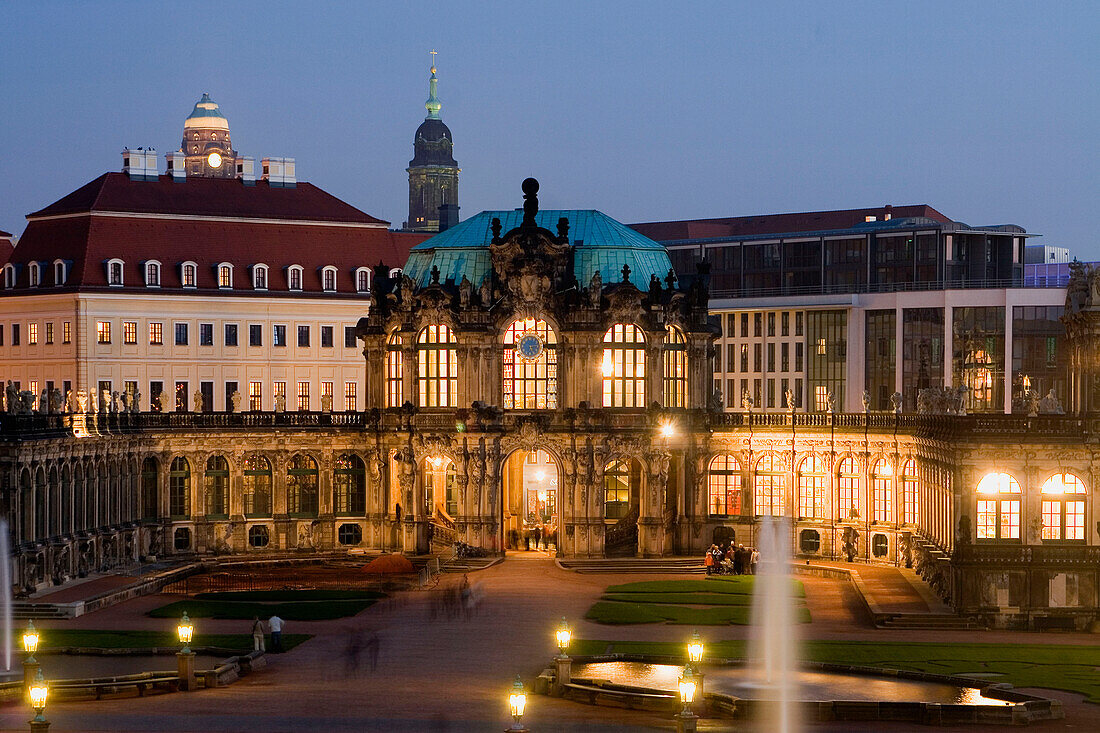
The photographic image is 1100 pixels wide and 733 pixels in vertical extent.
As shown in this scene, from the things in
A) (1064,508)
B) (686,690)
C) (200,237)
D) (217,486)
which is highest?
(200,237)

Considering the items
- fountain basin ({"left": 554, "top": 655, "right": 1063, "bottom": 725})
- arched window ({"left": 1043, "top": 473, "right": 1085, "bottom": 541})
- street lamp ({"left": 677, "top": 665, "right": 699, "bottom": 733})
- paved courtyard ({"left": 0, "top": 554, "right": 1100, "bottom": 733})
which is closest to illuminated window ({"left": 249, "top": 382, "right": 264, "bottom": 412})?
paved courtyard ({"left": 0, "top": 554, "right": 1100, "bottom": 733})

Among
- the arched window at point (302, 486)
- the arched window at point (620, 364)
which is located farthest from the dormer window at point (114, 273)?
the arched window at point (620, 364)

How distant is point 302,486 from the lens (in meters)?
125

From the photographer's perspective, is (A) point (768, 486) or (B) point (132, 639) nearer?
(B) point (132, 639)

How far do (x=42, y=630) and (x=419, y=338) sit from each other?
39.1 m

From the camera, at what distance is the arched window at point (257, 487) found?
4872 inches

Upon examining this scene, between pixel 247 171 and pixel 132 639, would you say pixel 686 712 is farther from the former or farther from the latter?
pixel 247 171

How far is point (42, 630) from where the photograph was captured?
8738cm

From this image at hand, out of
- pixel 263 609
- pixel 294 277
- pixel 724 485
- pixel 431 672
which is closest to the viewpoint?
pixel 431 672

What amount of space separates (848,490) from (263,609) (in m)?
38.2

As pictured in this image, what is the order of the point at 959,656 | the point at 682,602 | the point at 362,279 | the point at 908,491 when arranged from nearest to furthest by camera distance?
the point at 959,656
the point at 682,602
the point at 908,491
the point at 362,279

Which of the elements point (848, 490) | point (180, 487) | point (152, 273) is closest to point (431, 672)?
point (848, 490)

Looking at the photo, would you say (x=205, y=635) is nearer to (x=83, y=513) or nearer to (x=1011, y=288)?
(x=83, y=513)

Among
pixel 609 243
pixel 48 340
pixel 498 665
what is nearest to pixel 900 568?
pixel 609 243
